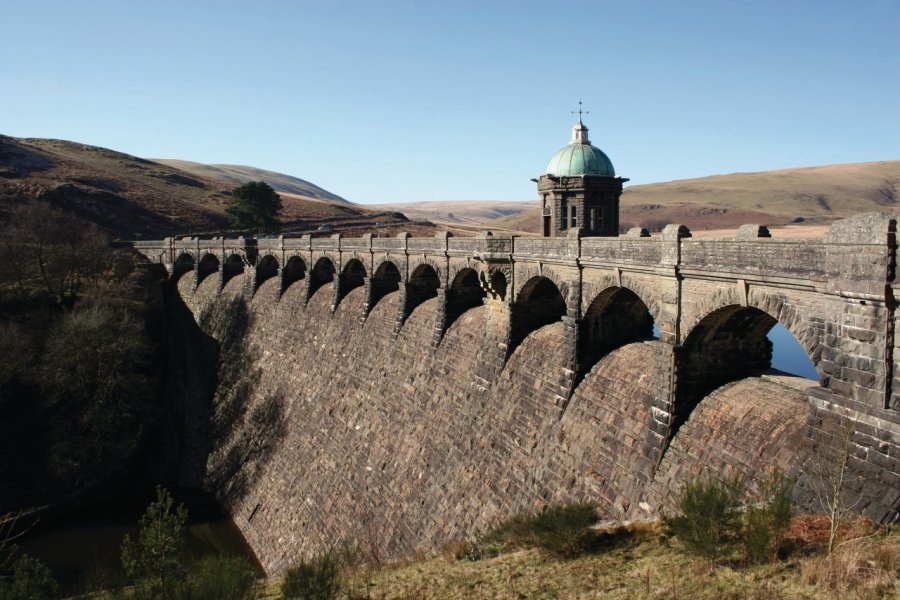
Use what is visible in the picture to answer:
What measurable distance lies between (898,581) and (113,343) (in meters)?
41.8

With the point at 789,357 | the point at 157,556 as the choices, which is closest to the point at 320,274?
the point at 157,556

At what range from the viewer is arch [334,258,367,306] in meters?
40.3

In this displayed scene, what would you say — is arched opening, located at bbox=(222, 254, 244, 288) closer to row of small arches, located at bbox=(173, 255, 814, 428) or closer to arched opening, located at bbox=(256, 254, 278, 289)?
arched opening, located at bbox=(256, 254, 278, 289)

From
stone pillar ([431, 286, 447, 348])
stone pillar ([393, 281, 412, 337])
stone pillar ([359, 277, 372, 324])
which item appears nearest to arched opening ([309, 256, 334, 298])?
stone pillar ([359, 277, 372, 324])

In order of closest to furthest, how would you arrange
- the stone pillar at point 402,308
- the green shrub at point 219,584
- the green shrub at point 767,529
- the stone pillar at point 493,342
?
1. the green shrub at point 767,529
2. the green shrub at point 219,584
3. the stone pillar at point 493,342
4. the stone pillar at point 402,308

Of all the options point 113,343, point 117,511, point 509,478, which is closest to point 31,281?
point 113,343

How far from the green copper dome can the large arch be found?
1159 cm

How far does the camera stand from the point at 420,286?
3356 centimetres

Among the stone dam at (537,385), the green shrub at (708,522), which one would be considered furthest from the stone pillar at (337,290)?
the green shrub at (708,522)

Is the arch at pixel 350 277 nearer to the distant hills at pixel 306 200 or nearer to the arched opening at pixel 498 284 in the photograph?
the arched opening at pixel 498 284

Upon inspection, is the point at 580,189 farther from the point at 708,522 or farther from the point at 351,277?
the point at 708,522

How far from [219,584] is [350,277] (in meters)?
30.3

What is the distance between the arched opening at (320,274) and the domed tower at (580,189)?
18906mm

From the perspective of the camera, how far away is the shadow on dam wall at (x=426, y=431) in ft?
50.4
